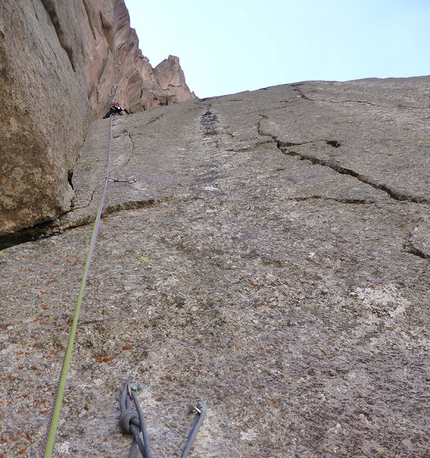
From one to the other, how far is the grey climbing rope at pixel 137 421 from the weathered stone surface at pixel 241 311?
3 cm

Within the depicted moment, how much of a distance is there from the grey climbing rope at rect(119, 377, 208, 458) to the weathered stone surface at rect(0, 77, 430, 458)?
0.03 meters

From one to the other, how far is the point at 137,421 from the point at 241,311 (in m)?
0.70

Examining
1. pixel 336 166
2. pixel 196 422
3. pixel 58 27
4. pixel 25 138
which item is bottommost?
pixel 196 422

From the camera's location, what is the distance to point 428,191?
2723 millimetres

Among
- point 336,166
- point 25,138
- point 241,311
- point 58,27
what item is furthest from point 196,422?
point 58,27

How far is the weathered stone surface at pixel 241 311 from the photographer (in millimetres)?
1252

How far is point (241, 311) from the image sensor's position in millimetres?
1778

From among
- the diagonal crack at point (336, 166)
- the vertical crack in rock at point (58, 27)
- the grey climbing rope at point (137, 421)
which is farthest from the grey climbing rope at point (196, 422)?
the vertical crack in rock at point (58, 27)

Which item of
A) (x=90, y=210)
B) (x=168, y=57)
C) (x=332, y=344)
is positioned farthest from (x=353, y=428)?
(x=168, y=57)

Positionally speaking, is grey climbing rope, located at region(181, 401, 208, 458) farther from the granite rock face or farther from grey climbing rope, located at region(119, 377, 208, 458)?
the granite rock face

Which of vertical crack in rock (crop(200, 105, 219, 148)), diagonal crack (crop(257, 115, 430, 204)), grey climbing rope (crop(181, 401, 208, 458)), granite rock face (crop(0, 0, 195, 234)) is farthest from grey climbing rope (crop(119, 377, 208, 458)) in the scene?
vertical crack in rock (crop(200, 105, 219, 148))

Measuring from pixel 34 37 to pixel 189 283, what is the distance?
Answer: 2.44 metres

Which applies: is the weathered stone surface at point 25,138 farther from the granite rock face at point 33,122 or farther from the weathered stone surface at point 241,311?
the weathered stone surface at point 241,311

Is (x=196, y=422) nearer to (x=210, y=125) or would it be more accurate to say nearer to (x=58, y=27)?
(x=210, y=125)
